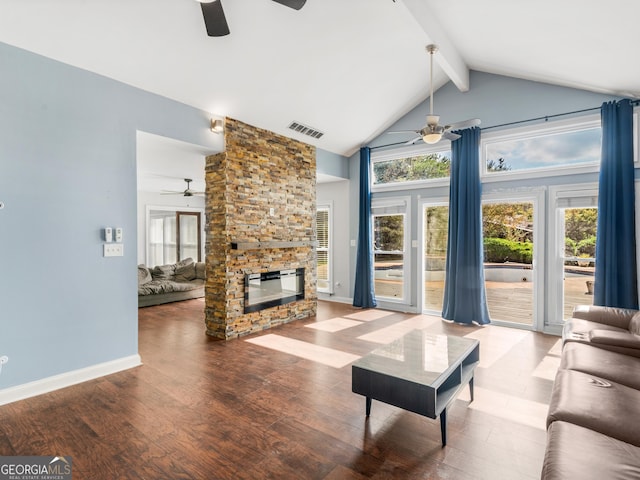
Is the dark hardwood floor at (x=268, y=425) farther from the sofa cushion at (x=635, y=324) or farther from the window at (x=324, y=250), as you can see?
the window at (x=324, y=250)

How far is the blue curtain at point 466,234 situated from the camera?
5305 mm

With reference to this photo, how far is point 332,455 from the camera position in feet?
7.22

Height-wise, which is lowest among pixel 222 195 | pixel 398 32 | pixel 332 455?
pixel 332 455

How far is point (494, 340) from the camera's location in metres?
4.61

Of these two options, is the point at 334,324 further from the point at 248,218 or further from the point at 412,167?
the point at 412,167

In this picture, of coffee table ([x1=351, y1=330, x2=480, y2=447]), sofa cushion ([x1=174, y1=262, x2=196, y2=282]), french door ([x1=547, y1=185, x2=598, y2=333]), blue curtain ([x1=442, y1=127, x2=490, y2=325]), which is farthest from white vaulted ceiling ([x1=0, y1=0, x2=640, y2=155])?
sofa cushion ([x1=174, y1=262, x2=196, y2=282])

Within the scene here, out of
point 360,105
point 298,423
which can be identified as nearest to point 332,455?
point 298,423

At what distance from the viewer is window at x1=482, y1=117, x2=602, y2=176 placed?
15.3 ft

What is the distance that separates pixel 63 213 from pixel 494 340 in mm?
5120

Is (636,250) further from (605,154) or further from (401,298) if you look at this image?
(401,298)

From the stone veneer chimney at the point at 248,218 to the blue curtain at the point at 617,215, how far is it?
407 cm

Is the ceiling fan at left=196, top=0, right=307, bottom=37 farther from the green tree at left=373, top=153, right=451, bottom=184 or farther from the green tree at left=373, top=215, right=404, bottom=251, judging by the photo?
the green tree at left=373, top=215, right=404, bottom=251

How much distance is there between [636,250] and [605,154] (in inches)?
48.5

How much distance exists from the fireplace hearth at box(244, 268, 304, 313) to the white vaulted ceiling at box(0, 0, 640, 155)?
2216 mm
